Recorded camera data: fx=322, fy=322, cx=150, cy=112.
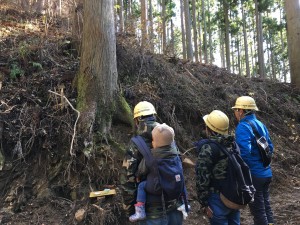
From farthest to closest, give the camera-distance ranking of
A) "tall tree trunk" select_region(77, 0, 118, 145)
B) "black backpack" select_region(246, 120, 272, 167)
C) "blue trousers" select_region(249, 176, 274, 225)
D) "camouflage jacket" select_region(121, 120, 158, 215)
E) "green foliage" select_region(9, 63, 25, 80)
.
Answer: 1. "green foliage" select_region(9, 63, 25, 80)
2. "tall tree trunk" select_region(77, 0, 118, 145)
3. "black backpack" select_region(246, 120, 272, 167)
4. "blue trousers" select_region(249, 176, 274, 225)
5. "camouflage jacket" select_region(121, 120, 158, 215)

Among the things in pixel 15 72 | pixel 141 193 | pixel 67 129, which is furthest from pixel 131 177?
pixel 15 72

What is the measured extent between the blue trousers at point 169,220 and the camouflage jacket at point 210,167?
37cm

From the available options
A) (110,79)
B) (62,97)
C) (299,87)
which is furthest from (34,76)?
(299,87)

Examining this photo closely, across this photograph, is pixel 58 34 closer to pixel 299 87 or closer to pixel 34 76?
pixel 34 76

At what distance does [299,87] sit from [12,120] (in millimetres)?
10470

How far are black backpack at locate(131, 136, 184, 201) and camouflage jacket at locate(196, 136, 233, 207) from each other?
349mm

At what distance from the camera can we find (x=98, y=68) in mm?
6258

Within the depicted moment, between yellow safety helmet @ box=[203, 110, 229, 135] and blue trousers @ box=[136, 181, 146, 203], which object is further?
yellow safety helmet @ box=[203, 110, 229, 135]

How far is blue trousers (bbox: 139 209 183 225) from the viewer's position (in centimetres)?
329

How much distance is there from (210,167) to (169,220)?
28.7 inches

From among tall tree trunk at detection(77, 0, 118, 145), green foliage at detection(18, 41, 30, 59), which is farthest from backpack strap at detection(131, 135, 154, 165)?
green foliage at detection(18, 41, 30, 59)

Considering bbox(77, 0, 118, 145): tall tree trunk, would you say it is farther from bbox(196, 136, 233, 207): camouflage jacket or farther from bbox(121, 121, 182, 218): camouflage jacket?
bbox(196, 136, 233, 207): camouflage jacket

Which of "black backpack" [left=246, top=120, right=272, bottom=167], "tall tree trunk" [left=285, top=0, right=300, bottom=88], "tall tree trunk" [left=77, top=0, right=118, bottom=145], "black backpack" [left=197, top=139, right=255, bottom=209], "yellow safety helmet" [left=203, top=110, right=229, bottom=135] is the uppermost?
"tall tree trunk" [left=285, top=0, right=300, bottom=88]

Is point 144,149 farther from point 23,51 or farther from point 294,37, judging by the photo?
point 294,37
